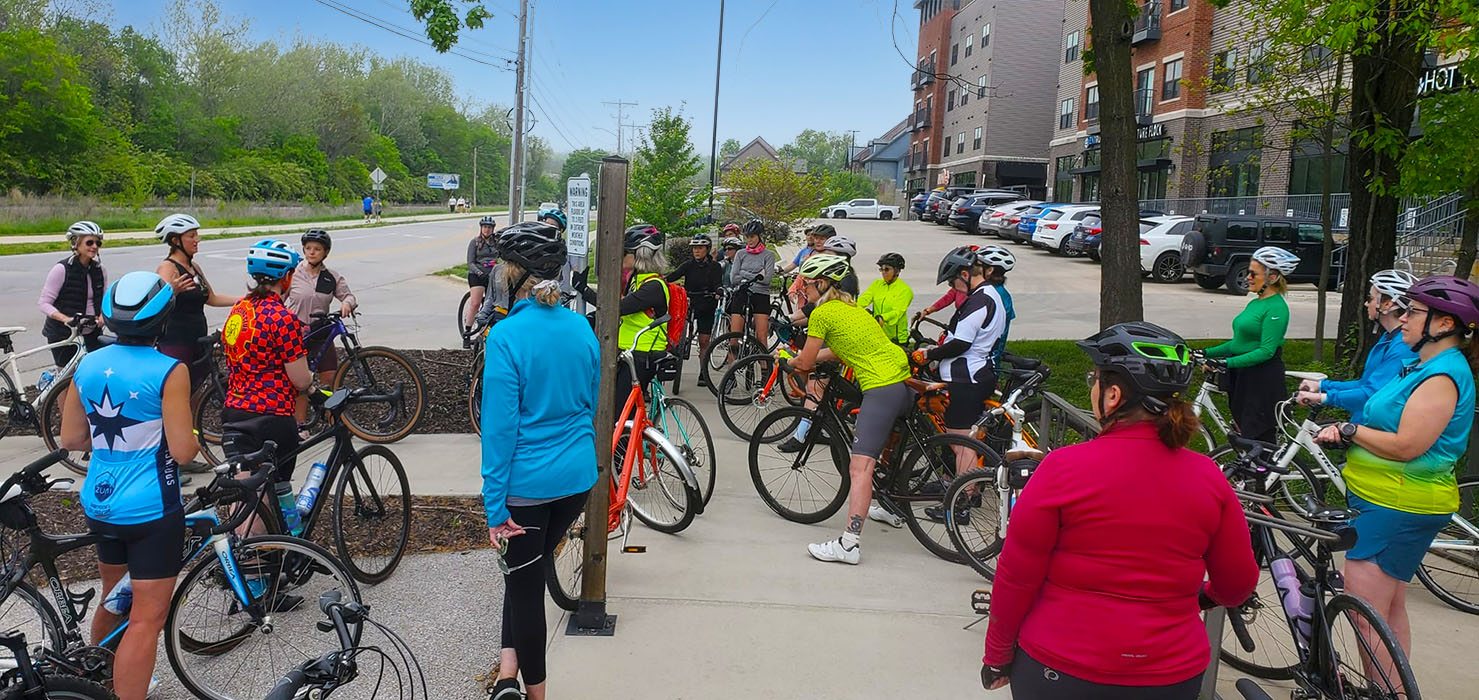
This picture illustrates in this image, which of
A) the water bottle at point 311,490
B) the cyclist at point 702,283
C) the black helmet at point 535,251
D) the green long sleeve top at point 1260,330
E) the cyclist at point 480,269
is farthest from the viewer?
the cyclist at point 480,269

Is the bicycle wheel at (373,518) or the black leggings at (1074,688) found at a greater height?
the black leggings at (1074,688)

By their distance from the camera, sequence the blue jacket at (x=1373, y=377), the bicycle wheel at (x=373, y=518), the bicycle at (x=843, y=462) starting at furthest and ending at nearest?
the bicycle at (x=843, y=462) < the bicycle wheel at (x=373, y=518) < the blue jacket at (x=1373, y=377)

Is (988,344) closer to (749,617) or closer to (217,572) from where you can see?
(749,617)

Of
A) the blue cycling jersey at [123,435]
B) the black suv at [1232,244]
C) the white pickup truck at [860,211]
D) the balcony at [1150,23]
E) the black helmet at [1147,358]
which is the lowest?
the blue cycling jersey at [123,435]

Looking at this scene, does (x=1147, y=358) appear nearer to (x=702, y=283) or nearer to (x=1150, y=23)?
(x=702, y=283)

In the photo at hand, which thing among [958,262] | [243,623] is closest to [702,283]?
[958,262]

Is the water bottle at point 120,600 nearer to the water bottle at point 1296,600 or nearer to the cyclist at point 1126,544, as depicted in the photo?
the cyclist at point 1126,544

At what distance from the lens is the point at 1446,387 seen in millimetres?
3496

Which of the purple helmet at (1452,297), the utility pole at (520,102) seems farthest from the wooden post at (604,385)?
the utility pole at (520,102)

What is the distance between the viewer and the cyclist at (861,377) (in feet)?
18.1

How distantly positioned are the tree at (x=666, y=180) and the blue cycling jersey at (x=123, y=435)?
19104mm

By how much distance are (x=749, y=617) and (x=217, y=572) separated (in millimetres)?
2420

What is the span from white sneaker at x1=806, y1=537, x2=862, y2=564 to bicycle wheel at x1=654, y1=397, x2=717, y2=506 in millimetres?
849

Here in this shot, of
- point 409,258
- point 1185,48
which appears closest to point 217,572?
point 409,258
